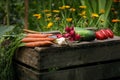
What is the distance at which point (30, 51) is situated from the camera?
9.89 feet

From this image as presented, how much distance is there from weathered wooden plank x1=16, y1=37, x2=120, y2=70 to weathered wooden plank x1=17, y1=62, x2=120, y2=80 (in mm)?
48

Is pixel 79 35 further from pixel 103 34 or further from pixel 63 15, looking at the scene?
pixel 63 15

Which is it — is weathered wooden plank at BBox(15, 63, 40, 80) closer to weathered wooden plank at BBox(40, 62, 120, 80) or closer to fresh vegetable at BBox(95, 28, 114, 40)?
weathered wooden plank at BBox(40, 62, 120, 80)

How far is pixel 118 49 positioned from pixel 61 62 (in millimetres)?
531

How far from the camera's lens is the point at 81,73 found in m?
3.12

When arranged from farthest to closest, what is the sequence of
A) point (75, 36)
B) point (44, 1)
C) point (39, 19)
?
point (44, 1) < point (39, 19) < point (75, 36)

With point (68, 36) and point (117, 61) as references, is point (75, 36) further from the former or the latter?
point (117, 61)

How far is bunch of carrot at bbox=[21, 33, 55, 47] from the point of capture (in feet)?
9.78

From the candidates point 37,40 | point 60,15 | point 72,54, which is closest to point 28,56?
point 37,40

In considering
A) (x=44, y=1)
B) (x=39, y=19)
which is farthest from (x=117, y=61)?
(x=44, y=1)

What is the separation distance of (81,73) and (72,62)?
0.43 feet

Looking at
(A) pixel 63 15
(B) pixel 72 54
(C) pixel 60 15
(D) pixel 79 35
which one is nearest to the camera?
(B) pixel 72 54

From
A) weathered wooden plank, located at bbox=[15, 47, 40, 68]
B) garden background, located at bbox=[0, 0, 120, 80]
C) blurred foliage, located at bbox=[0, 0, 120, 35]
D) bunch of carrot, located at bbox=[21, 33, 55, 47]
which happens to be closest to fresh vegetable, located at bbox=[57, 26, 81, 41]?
bunch of carrot, located at bbox=[21, 33, 55, 47]

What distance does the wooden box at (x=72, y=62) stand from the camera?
2955 mm
